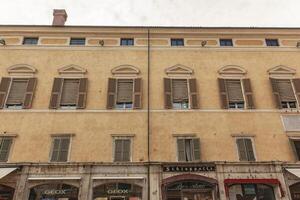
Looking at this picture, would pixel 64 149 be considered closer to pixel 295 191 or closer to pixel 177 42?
pixel 177 42

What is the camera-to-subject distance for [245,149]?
1628 cm

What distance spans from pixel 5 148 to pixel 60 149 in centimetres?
280

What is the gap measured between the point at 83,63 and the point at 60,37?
259cm

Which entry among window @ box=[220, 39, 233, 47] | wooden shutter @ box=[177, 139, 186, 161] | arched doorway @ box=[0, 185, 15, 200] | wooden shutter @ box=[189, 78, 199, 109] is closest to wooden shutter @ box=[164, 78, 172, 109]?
wooden shutter @ box=[189, 78, 199, 109]

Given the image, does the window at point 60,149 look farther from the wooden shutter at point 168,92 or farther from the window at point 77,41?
the window at point 77,41

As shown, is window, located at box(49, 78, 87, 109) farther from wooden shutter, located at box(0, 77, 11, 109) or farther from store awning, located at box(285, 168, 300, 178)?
store awning, located at box(285, 168, 300, 178)

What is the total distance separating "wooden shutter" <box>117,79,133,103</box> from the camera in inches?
699

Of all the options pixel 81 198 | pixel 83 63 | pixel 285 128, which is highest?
pixel 83 63

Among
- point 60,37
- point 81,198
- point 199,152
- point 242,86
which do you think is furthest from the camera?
point 60,37

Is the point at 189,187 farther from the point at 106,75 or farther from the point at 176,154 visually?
the point at 106,75

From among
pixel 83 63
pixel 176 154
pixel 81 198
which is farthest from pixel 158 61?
pixel 81 198

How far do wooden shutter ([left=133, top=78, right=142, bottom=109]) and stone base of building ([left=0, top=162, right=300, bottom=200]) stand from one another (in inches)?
138

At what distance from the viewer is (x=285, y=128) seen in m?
16.9

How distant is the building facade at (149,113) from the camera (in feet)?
49.8
